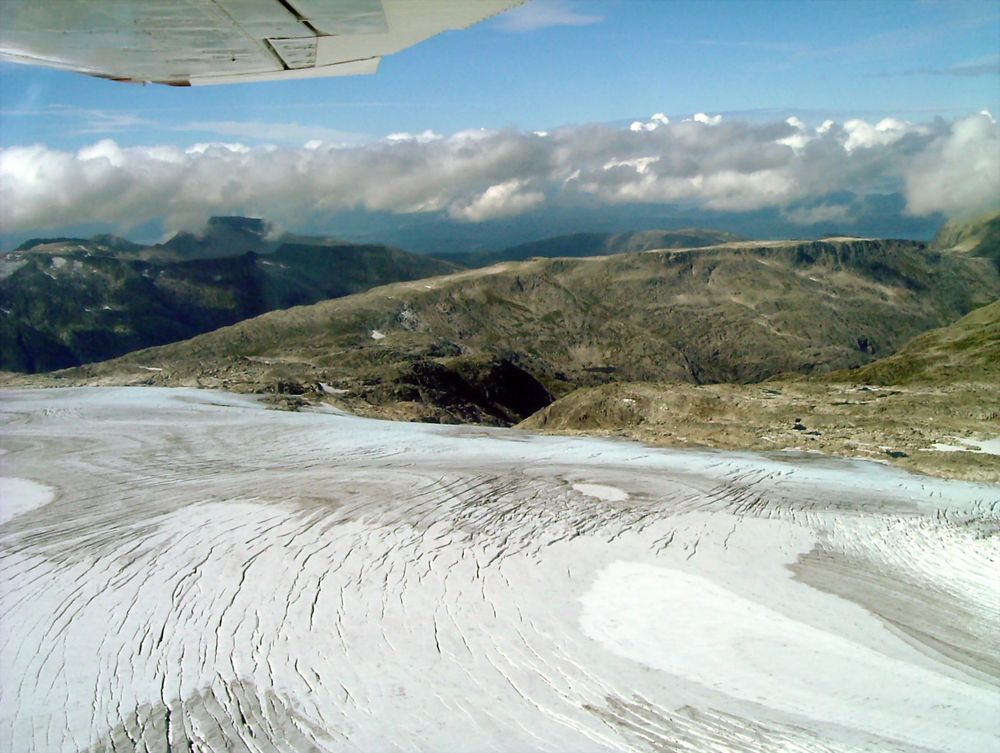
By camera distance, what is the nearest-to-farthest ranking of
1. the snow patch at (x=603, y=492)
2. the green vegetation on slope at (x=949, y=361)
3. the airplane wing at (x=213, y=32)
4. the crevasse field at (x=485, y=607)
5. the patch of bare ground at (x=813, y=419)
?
the airplane wing at (x=213, y=32) → the crevasse field at (x=485, y=607) → the snow patch at (x=603, y=492) → the patch of bare ground at (x=813, y=419) → the green vegetation on slope at (x=949, y=361)

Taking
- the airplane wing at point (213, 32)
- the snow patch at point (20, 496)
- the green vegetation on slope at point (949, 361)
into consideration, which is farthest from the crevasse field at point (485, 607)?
the green vegetation on slope at point (949, 361)

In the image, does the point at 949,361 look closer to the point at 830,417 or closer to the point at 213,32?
the point at 830,417

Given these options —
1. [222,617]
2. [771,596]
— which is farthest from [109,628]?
[771,596]

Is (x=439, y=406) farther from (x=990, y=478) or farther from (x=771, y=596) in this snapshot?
(x=771, y=596)

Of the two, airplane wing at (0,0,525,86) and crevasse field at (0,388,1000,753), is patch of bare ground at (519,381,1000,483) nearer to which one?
crevasse field at (0,388,1000,753)

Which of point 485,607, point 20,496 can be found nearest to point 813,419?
point 485,607

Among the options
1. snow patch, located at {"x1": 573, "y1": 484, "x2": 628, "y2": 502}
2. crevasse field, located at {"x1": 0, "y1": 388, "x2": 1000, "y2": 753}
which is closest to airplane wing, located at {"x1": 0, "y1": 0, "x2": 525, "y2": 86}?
crevasse field, located at {"x1": 0, "y1": 388, "x2": 1000, "y2": 753}

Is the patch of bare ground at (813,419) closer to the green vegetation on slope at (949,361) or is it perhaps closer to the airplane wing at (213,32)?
the green vegetation on slope at (949,361)
